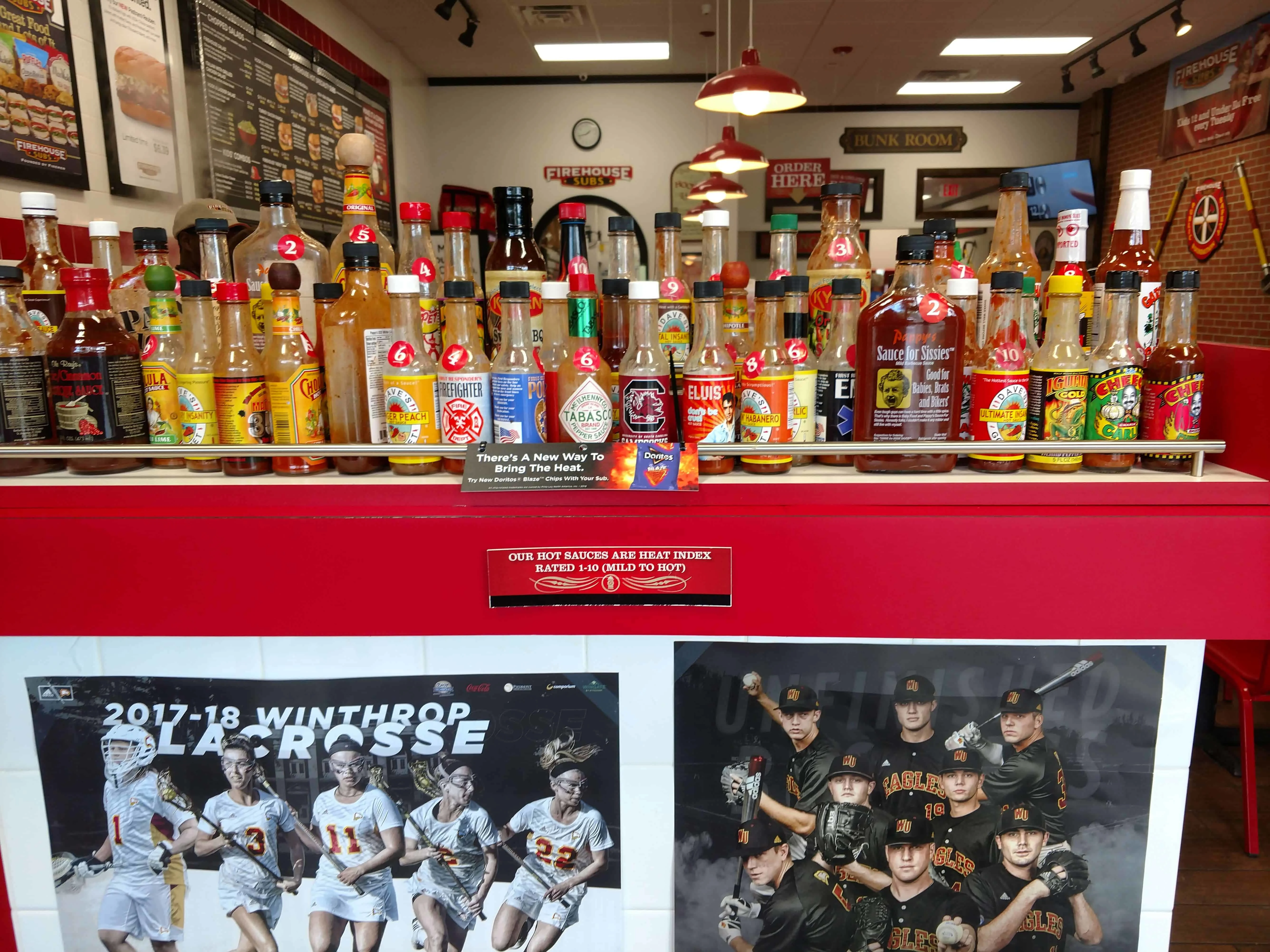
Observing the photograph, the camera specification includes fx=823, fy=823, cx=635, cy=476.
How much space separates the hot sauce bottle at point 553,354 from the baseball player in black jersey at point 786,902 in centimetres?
67

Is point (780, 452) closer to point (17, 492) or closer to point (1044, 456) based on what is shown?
point (1044, 456)

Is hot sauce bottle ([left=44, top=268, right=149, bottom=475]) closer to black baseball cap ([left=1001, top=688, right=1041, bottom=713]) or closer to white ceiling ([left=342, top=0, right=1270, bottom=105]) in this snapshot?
black baseball cap ([left=1001, top=688, right=1041, bottom=713])

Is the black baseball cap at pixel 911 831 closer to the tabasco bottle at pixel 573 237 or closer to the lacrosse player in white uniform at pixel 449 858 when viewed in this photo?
the lacrosse player in white uniform at pixel 449 858

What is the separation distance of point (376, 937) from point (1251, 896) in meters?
2.13

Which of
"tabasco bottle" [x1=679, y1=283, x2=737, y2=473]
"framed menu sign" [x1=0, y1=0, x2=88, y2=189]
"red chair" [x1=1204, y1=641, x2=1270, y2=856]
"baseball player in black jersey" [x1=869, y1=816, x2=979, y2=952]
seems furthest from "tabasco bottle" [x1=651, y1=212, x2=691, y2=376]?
"framed menu sign" [x1=0, y1=0, x2=88, y2=189]

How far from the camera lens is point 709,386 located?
3.56ft

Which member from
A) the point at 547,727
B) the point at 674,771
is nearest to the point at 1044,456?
the point at 674,771

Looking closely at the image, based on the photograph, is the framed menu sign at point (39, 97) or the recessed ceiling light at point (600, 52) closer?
the framed menu sign at point (39, 97)

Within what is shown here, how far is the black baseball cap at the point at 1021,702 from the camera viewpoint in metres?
1.18

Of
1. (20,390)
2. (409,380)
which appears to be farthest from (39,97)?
(409,380)

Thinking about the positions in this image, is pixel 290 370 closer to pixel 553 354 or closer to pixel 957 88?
pixel 553 354

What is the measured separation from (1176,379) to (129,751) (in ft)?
5.19

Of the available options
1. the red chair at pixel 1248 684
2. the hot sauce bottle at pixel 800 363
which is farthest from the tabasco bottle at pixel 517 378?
the red chair at pixel 1248 684

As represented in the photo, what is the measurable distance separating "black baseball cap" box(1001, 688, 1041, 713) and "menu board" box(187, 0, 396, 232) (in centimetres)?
268
